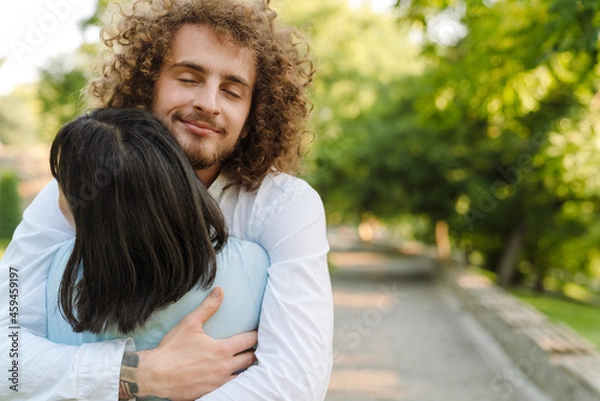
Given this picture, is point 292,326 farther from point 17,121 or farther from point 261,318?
point 17,121

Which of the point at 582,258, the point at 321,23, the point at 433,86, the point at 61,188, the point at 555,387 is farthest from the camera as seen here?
the point at 582,258

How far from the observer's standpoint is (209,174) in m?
2.41

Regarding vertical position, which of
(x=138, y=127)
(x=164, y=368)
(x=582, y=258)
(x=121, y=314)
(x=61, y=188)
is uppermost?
(x=138, y=127)

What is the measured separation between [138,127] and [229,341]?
2.11 ft

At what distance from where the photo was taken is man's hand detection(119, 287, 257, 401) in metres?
1.93

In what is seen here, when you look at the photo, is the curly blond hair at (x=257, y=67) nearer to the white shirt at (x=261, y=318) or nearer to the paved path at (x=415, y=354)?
the white shirt at (x=261, y=318)

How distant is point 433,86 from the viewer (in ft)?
37.5

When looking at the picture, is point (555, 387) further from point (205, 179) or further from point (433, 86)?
point (433, 86)

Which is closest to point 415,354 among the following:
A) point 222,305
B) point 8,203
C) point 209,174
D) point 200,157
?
point 209,174

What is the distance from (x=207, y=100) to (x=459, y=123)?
19.1 metres

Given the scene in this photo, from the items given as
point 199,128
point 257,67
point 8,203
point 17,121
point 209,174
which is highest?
point 17,121

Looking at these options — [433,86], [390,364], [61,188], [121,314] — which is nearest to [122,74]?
[61,188]

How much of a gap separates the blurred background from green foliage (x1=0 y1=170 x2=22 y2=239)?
53mm

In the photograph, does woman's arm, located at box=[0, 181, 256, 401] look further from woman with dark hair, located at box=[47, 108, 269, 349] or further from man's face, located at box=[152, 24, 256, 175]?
man's face, located at box=[152, 24, 256, 175]
